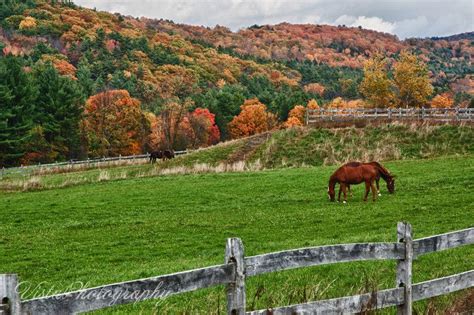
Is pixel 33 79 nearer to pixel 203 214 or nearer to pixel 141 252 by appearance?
pixel 203 214

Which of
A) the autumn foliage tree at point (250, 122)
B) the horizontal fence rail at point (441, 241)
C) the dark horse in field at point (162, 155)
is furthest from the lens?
the autumn foliage tree at point (250, 122)

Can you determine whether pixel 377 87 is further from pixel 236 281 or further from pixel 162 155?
pixel 236 281

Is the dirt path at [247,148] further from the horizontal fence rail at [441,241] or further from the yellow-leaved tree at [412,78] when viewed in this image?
the horizontal fence rail at [441,241]

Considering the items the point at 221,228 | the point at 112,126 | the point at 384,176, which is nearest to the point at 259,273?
the point at 221,228

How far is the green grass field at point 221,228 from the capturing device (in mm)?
11117

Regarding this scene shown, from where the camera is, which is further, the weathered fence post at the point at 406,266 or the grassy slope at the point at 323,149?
the grassy slope at the point at 323,149

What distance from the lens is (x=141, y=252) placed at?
16.6m

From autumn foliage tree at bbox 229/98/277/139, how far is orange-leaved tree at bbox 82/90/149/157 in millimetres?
29668

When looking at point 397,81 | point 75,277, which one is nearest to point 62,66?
point 397,81

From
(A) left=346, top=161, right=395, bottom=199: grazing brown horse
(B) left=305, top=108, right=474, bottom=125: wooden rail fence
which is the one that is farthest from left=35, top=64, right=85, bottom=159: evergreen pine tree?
(A) left=346, top=161, right=395, bottom=199: grazing brown horse

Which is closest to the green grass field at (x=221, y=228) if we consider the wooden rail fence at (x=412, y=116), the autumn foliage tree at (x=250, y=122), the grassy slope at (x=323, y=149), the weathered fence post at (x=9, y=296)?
the weathered fence post at (x=9, y=296)

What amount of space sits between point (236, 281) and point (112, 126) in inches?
3222

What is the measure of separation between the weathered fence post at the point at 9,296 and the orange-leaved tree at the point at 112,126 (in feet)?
256

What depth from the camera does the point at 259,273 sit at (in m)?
6.11
